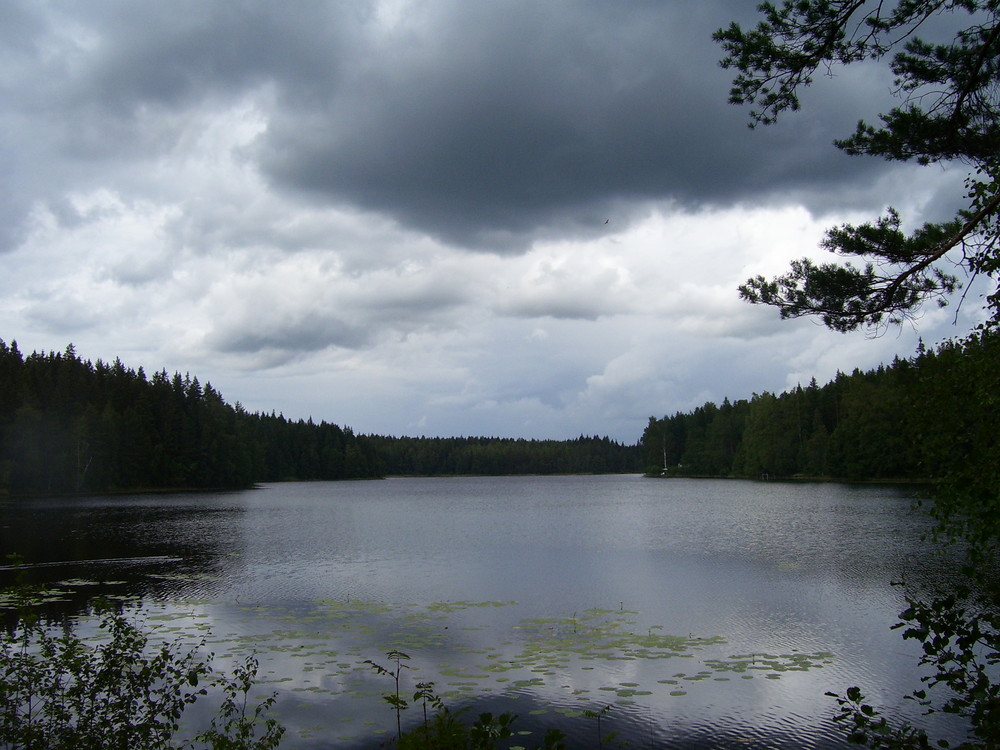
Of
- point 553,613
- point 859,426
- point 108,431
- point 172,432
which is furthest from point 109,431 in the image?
point 859,426

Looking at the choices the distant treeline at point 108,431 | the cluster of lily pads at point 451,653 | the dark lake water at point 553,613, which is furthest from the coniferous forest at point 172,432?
the cluster of lily pads at point 451,653

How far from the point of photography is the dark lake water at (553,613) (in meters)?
12.8

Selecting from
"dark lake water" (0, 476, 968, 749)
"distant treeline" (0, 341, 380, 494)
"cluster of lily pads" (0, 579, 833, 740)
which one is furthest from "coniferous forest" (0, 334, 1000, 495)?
"cluster of lily pads" (0, 579, 833, 740)

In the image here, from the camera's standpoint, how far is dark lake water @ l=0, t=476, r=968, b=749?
504 inches

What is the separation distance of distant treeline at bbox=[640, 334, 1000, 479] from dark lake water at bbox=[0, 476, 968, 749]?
15.5 ft

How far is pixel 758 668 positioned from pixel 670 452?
18758 centimetres

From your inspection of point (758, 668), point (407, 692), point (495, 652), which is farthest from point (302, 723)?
point (758, 668)

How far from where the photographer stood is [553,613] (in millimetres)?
21094

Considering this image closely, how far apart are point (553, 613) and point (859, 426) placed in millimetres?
98251

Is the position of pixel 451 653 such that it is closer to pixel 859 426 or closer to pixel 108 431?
pixel 108 431

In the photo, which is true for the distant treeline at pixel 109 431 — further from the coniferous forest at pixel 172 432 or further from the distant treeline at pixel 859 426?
the distant treeline at pixel 859 426

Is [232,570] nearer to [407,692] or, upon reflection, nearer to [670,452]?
[407,692]

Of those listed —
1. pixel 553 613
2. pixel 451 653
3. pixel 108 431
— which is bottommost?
pixel 553 613

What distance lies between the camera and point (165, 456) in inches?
4321
